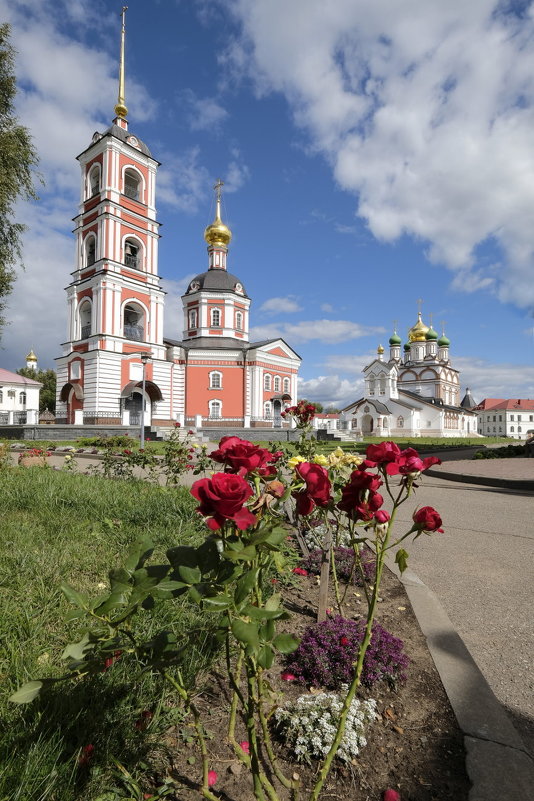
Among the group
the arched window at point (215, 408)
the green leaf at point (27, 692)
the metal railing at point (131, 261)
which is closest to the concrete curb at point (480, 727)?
the green leaf at point (27, 692)

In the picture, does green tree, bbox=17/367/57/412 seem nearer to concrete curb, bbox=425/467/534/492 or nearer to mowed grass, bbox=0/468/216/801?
concrete curb, bbox=425/467/534/492

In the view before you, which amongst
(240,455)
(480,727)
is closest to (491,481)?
(480,727)

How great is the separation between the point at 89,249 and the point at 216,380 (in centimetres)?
1154

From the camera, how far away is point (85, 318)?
2750cm

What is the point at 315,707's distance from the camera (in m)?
1.82

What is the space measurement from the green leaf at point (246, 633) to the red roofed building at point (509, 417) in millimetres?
95650

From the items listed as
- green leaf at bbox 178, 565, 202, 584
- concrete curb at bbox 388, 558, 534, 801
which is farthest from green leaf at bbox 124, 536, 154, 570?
concrete curb at bbox 388, 558, 534, 801

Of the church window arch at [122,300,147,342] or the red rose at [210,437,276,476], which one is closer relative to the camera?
the red rose at [210,437,276,476]

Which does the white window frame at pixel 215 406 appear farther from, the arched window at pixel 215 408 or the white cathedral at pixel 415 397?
the white cathedral at pixel 415 397

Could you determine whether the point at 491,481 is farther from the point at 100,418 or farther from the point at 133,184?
the point at 133,184

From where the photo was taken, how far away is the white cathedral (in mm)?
48938

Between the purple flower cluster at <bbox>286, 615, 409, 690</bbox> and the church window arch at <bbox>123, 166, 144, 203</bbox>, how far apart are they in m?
29.7

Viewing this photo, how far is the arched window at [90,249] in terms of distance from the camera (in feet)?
89.3

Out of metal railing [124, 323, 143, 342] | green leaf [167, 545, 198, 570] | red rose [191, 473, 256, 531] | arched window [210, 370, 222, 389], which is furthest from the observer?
arched window [210, 370, 222, 389]
